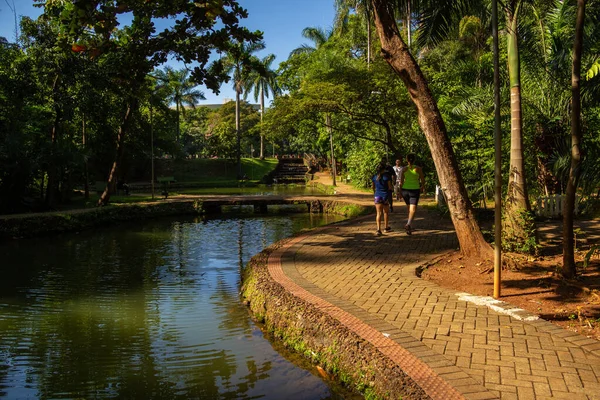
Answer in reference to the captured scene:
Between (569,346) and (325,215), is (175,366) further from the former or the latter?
(325,215)

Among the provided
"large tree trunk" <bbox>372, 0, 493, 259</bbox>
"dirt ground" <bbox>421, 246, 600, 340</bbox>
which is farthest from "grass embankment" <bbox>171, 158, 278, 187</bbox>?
"dirt ground" <bbox>421, 246, 600, 340</bbox>

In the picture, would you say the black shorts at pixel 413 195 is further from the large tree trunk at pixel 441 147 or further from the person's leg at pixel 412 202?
the large tree trunk at pixel 441 147

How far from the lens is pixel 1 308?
6992mm

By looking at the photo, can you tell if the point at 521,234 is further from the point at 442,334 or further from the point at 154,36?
the point at 154,36

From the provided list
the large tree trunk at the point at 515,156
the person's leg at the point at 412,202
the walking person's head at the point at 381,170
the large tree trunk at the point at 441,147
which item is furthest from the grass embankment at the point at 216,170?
the large tree trunk at the point at 515,156

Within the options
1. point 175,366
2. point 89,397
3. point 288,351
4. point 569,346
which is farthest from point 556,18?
point 89,397

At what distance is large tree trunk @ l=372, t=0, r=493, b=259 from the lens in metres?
7.22

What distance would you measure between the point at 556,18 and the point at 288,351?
845 centimetres

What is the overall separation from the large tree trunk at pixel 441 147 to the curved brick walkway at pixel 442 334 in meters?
0.93

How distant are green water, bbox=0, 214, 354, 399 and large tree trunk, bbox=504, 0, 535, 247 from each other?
4222 millimetres

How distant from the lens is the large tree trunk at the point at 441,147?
722 cm

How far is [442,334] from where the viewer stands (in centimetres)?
445

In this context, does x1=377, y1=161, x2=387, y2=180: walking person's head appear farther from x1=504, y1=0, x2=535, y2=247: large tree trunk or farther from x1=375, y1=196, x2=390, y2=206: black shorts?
x1=504, y1=0, x2=535, y2=247: large tree trunk

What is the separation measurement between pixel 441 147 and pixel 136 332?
15.9ft
